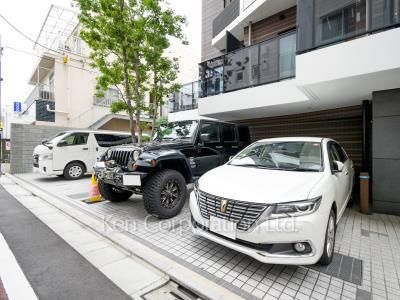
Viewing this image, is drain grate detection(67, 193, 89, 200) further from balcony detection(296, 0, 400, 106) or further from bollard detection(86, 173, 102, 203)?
balcony detection(296, 0, 400, 106)

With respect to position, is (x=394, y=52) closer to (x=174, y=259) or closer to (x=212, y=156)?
(x=212, y=156)

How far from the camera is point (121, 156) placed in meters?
3.84

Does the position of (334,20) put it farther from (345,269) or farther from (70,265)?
(70,265)

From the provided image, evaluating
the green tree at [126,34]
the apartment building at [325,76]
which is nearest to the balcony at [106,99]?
the green tree at [126,34]

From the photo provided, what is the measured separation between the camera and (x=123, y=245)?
2.79 m

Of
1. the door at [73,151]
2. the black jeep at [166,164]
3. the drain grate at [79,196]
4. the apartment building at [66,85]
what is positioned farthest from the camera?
the apartment building at [66,85]

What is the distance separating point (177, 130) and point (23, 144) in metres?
8.63

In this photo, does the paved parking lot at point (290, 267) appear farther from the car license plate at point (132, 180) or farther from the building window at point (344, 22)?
the building window at point (344, 22)

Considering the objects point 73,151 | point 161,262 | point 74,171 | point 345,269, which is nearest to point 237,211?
point 161,262

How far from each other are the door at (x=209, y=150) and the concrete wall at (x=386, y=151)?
3.16m

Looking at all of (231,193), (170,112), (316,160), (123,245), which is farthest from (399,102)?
(170,112)

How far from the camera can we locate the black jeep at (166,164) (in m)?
3.42

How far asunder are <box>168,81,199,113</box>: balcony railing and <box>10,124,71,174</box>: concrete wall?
6.30 meters

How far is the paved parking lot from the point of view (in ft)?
6.59
